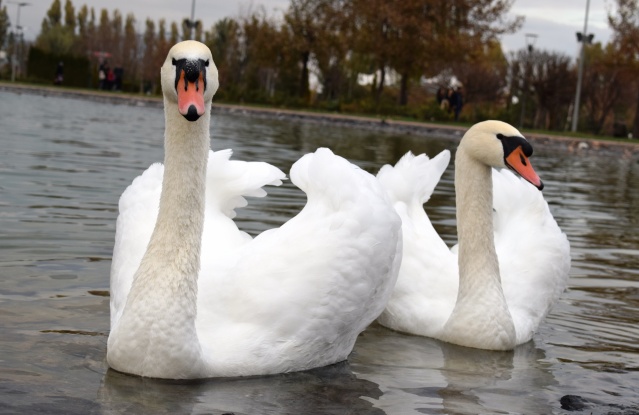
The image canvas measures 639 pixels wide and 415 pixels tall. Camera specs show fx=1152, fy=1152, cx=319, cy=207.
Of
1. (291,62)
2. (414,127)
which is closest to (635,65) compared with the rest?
(414,127)

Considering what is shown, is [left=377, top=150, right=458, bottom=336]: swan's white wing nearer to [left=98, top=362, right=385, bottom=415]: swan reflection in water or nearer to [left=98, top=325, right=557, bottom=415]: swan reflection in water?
[left=98, top=325, right=557, bottom=415]: swan reflection in water

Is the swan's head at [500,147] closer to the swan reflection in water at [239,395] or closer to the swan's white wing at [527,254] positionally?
the swan's white wing at [527,254]

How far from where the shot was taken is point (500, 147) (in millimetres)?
6250

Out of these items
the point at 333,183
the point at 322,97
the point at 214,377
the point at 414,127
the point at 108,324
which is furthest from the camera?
the point at 322,97

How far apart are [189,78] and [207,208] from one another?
72.7 inches

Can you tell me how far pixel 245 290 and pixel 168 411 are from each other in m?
0.73

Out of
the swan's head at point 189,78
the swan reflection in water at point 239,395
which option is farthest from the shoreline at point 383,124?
the swan's head at point 189,78

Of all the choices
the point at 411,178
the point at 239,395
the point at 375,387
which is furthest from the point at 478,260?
the point at 239,395

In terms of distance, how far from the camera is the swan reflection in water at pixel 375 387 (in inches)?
184

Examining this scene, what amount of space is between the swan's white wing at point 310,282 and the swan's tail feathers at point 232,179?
0.80 m

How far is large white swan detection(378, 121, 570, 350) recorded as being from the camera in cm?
619

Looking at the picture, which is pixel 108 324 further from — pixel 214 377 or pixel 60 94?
pixel 60 94

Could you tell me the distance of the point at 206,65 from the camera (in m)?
4.65

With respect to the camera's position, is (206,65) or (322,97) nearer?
(206,65)
